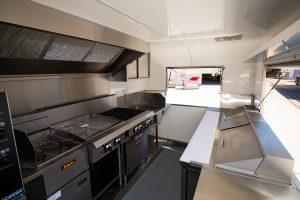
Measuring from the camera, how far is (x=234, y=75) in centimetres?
268

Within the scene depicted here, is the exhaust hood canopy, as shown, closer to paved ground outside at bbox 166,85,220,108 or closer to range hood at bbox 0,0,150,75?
range hood at bbox 0,0,150,75

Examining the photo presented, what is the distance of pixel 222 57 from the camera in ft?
8.91

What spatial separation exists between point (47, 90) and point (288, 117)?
2162 millimetres

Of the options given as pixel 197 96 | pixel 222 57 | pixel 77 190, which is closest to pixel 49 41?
pixel 77 190

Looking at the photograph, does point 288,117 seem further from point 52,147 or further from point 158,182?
point 52,147

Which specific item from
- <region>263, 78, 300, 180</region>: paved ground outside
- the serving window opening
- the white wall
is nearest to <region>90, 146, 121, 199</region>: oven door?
<region>263, 78, 300, 180</region>: paved ground outside

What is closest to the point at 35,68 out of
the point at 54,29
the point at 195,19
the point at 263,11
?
the point at 54,29

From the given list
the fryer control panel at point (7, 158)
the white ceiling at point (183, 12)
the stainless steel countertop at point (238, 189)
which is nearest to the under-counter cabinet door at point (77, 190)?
the fryer control panel at point (7, 158)

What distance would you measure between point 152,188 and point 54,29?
1875mm

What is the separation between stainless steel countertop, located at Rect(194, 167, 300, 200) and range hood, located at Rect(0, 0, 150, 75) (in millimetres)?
1258

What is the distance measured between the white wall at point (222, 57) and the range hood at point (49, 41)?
106 centimetres

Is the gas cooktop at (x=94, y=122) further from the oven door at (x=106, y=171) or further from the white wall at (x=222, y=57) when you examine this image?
the white wall at (x=222, y=57)

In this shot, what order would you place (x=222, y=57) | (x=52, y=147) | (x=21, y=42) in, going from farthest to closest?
(x=222, y=57)
(x=52, y=147)
(x=21, y=42)

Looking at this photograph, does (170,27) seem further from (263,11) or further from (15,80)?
(15,80)
